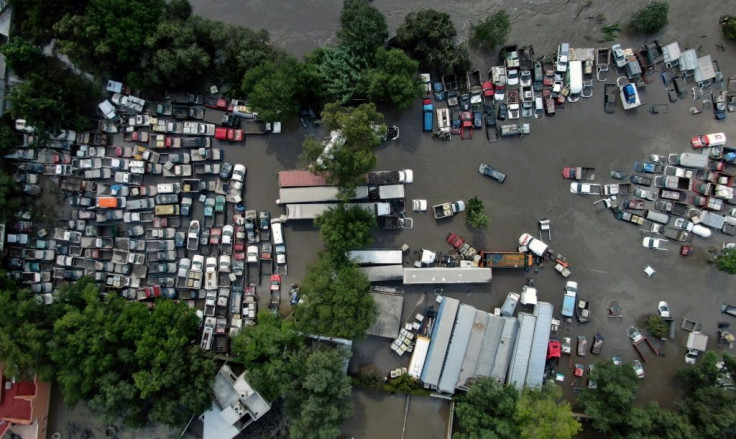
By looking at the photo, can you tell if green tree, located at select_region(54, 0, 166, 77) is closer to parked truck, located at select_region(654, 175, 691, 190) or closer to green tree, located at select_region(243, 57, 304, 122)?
green tree, located at select_region(243, 57, 304, 122)

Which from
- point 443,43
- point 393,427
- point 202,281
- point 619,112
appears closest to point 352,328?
point 393,427

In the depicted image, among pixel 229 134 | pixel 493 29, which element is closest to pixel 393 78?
pixel 493 29

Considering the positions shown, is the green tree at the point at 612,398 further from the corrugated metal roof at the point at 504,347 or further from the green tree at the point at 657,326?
the corrugated metal roof at the point at 504,347

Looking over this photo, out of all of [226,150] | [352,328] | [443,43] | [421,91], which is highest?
[443,43]

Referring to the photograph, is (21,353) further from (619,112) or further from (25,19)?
(619,112)

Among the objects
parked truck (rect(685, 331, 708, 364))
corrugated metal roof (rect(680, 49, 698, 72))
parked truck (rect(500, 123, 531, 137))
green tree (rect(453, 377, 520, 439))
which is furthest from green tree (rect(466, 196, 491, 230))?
corrugated metal roof (rect(680, 49, 698, 72))

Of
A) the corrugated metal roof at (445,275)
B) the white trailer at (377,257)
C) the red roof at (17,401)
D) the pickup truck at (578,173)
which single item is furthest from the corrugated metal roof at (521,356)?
the red roof at (17,401)
